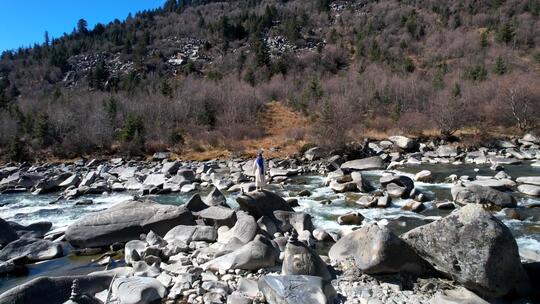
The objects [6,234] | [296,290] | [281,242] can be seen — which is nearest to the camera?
[296,290]

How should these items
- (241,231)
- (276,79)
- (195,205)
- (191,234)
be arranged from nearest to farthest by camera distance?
(241,231)
(191,234)
(195,205)
(276,79)

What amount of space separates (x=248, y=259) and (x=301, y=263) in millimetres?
1324

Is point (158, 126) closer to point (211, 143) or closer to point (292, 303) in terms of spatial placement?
point (211, 143)

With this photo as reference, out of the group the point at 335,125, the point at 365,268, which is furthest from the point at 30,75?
the point at 365,268

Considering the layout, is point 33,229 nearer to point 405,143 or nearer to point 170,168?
point 170,168

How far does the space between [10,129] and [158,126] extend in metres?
16.9

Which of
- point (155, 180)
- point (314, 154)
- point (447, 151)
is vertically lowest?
point (447, 151)

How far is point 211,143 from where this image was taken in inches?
1565

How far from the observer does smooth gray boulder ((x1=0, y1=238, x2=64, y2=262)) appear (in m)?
11.0

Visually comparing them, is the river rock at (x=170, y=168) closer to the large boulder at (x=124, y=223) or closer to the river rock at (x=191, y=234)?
the large boulder at (x=124, y=223)

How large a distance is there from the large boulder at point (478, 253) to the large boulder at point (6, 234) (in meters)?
12.3

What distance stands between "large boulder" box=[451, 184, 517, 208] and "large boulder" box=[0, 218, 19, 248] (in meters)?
15.8

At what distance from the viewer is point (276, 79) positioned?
2566 inches

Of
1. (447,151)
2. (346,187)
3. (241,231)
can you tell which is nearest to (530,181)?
(346,187)
